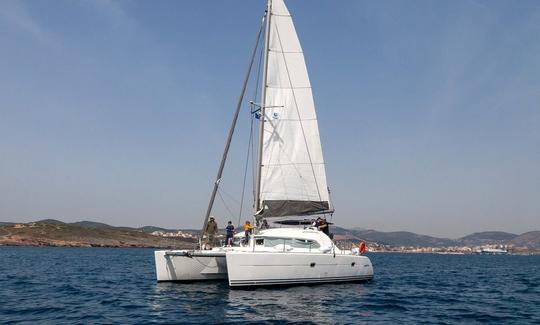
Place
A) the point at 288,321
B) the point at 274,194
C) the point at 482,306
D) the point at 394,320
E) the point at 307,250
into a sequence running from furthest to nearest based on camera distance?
1. the point at 274,194
2. the point at 307,250
3. the point at 482,306
4. the point at 394,320
5. the point at 288,321

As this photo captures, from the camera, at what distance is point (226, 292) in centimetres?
1944

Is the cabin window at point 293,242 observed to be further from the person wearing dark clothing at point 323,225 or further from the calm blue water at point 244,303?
the person wearing dark clothing at point 323,225

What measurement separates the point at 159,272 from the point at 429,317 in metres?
12.7

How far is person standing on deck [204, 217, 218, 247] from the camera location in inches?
928

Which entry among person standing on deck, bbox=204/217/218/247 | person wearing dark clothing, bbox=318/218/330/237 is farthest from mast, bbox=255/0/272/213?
person wearing dark clothing, bbox=318/218/330/237

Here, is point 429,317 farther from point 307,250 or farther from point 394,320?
point 307,250

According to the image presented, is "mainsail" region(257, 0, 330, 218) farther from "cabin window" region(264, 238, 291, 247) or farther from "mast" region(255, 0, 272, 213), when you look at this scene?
"cabin window" region(264, 238, 291, 247)

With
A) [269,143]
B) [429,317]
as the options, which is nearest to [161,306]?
[429,317]

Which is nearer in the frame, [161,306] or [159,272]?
[161,306]

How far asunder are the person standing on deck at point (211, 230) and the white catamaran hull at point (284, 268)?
4.51 m

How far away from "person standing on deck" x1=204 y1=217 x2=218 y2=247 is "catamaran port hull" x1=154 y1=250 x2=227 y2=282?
1.30 meters

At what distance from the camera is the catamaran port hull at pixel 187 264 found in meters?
21.9

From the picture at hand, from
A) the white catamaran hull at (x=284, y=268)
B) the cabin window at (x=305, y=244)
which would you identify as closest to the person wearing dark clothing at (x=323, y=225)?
the white catamaran hull at (x=284, y=268)

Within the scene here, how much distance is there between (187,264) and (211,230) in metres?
2.32
